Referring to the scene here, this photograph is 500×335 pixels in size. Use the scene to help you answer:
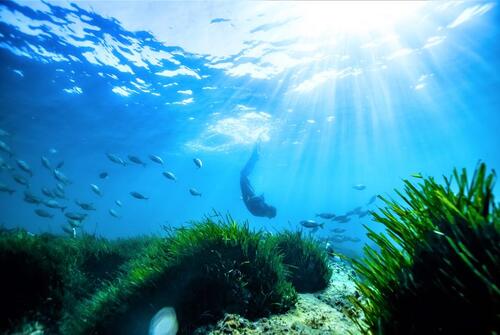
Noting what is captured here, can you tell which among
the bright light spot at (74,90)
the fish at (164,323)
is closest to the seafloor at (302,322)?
the fish at (164,323)

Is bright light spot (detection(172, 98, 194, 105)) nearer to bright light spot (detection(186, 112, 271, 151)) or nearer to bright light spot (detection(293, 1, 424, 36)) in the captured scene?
bright light spot (detection(186, 112, 271, 151))

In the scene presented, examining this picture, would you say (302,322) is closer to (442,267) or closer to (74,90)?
(442,267)

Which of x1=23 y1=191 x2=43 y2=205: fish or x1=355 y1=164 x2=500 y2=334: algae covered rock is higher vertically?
x1=355 y1=164 x2=500 y2=334: algae covered rock

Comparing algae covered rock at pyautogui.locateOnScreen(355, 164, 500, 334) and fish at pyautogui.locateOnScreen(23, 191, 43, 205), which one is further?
fish at pyautogui.locateOnScreen(23, 191, 43, 205)

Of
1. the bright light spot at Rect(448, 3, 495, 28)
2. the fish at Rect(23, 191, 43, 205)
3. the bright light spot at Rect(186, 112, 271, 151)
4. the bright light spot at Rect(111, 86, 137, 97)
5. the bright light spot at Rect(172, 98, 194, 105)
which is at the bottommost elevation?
the fish at Rect(23, 191, 43, 205)

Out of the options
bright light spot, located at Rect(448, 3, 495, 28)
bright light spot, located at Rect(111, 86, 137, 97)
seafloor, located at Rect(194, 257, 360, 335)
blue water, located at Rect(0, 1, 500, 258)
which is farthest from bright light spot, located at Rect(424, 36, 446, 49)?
bright light spot, located at Rect(111, 86, 137, 97)

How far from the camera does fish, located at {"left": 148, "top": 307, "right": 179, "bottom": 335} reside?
3.74 meters

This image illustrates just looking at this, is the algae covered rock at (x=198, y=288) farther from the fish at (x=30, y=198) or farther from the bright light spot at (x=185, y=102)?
the bright light spot at (x=185, y=102)

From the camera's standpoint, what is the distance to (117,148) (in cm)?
3716

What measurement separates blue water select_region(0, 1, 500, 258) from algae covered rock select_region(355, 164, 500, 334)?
11.6ft

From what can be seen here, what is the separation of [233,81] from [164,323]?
802 inches

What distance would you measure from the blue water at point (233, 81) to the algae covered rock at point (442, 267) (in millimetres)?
3550

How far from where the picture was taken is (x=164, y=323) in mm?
3840

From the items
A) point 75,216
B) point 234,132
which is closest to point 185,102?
point 234,132
